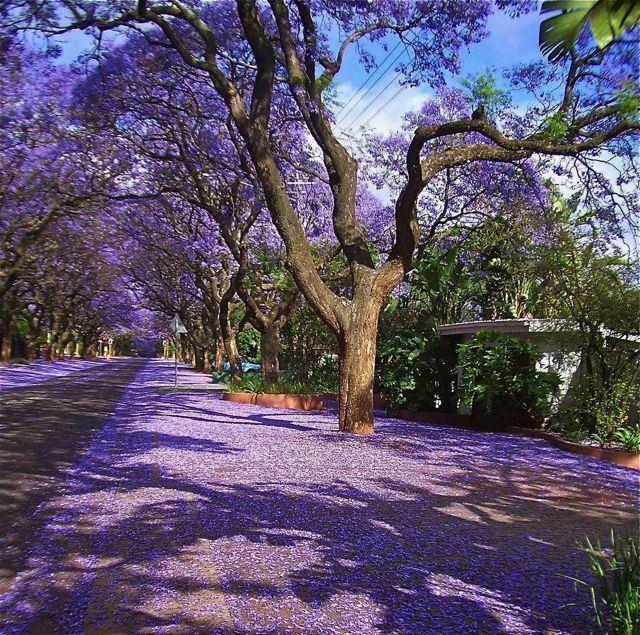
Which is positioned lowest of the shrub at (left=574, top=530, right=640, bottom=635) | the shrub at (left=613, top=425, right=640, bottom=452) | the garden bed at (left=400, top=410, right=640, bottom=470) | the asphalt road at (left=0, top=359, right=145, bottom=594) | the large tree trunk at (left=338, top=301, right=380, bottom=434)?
the asphalt road at (left=0, top=359, right=145, bottom=594)

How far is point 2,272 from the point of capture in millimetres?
28234

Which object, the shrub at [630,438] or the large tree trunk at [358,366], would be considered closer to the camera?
the shrub at [630,438]

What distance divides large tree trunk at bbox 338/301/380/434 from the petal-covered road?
1.23 meters

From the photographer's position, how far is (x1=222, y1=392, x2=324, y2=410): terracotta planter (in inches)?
687

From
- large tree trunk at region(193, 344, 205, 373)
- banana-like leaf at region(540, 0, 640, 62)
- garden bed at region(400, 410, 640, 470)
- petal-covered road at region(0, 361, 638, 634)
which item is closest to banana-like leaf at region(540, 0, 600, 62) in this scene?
banana-like leaf at region(540, 0, 640, 62)

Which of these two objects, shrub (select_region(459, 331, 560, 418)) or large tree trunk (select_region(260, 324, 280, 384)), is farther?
large tree trunk (select_region(260, 324, 280, 384))

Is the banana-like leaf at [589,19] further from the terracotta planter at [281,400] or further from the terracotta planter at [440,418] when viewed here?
the terracotta planter at [281,400]

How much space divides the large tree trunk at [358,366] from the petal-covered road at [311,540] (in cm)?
123

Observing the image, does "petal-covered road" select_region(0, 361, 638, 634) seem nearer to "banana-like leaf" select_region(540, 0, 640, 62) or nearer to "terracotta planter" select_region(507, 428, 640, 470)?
"terracotta planter" select_region(507, 428, 640, 470)

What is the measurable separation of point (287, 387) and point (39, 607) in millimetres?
14771

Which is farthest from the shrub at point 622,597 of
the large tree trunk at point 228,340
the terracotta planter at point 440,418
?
the large tree trunk at point 228,340

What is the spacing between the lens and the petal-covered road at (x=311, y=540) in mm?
3588

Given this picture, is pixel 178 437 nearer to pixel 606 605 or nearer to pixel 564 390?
pixel 564 390

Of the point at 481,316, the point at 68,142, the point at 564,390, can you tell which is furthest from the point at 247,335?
the point at 564,390
